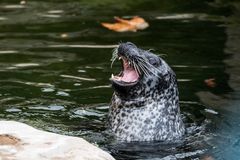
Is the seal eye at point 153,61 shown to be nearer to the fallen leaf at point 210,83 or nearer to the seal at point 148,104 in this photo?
the seal at point 148,104

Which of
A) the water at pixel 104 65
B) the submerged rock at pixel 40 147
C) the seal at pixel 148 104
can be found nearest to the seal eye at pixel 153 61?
the seal at pixel 148 104

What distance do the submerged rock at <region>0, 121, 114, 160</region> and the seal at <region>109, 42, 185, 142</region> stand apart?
5.89 feet

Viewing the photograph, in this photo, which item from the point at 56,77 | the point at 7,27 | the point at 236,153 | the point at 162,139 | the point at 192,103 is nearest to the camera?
the point at 236,153

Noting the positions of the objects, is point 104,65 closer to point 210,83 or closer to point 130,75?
point 210,83

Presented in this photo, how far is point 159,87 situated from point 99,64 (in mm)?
2899

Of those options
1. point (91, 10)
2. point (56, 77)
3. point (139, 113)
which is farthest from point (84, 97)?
point (91, 10)

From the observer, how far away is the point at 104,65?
11461 mm

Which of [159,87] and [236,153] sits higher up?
[159,87]

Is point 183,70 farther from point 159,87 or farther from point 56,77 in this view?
point 159,87

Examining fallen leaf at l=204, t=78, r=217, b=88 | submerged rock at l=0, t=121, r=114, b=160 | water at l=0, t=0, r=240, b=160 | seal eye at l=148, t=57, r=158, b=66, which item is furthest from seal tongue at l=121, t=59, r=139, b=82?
fallen leaf at l=204, t=78, r=217, b=88

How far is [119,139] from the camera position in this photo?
8672mm

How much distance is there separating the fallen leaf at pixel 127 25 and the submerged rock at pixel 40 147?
6.72 metres

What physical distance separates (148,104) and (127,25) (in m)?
5.19

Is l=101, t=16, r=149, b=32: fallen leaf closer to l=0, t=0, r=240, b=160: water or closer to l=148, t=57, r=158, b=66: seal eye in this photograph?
l=0, t=0, r=240, b=160: water
